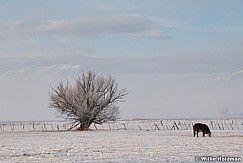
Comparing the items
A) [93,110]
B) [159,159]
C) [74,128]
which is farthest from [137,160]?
[74,128]

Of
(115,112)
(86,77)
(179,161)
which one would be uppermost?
(86,77)

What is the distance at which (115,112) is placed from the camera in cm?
8138

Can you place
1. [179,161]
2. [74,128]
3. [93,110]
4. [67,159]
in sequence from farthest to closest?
[74,128] < [93,110] < [67,159] < [179,161]

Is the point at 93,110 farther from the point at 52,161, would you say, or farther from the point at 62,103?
the point at 52,161

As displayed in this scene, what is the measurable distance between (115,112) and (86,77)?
24.4 ft

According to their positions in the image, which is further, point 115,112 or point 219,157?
point 115,112

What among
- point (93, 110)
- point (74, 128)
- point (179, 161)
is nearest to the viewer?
point (179, 161)

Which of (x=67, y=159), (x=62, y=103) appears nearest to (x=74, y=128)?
(x=62, y=103)

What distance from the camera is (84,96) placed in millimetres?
78562

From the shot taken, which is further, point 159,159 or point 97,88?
point 97,88

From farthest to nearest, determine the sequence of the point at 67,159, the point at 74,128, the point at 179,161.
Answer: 1. the point at 74,128
2. the point at 67,159
3. the point at 179,161

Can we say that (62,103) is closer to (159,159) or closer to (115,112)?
(115,112)

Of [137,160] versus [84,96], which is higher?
[84,96]

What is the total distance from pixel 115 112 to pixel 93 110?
504cm
